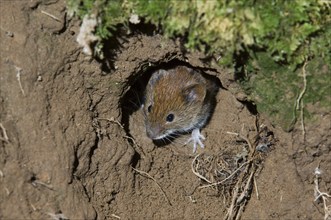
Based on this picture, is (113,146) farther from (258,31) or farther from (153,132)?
(258,31)

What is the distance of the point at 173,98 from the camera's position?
15.6 ft

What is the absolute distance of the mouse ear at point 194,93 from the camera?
15.2 ft

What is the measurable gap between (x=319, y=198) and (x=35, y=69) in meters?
2.29

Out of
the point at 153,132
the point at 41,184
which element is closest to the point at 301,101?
the point at 153,132

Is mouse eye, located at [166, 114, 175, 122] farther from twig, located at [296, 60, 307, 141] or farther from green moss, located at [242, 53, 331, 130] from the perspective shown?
twig, located at [296, 60, 307, 141]

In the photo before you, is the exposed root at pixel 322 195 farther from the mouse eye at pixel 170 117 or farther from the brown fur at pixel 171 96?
the mouse eye at pixel 170 117

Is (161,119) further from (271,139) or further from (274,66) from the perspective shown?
(274,66)

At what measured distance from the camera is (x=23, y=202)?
342 cm

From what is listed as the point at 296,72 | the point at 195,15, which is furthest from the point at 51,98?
the point at 296,72

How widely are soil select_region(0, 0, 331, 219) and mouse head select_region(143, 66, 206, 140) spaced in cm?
16

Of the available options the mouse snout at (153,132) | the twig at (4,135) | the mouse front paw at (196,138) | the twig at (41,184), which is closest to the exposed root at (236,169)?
the mouse front paw at (196,138)

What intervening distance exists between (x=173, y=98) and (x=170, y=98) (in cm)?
3

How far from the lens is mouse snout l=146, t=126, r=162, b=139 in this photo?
4.70m

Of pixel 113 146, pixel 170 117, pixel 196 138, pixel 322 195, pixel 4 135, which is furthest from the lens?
pixel 196 138
